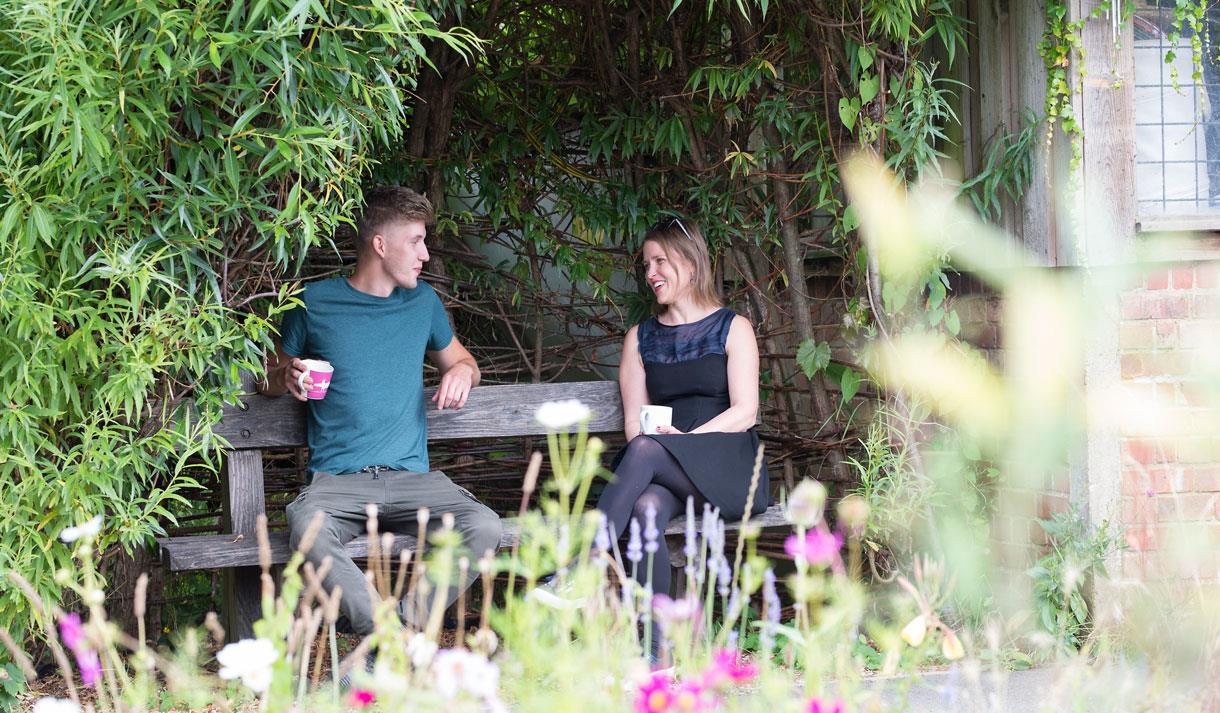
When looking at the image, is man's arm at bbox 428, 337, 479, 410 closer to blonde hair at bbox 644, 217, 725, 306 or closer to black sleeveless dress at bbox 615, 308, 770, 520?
black sleeveless dress at bbox 615, 308, 770, 520

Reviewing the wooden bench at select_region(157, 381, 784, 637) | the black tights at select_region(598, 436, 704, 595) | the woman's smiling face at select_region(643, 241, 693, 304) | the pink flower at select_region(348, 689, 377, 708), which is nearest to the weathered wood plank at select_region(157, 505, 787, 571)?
the wooden bench at select_region(157, 381, 784, 637)

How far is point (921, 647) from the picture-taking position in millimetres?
1753

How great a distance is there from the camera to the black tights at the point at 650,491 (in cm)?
352

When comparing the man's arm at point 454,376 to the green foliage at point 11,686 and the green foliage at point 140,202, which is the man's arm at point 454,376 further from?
the green foliage at point 11,686

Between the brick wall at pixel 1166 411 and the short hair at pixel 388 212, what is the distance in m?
2.10

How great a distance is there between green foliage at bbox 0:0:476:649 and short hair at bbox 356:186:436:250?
0.59m

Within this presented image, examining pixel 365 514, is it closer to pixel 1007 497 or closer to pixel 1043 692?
pixel 1043 692

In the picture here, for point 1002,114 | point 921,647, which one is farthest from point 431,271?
point 921,647

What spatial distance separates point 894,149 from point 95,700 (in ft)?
9.29

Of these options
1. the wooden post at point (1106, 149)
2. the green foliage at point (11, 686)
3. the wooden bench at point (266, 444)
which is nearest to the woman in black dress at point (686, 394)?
the wooden bench at point (266, 444)

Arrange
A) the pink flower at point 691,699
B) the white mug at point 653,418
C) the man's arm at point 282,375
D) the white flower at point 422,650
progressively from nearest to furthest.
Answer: the pink flower at point 691,699 < the white flower at point 422,650 < the man's arm at point 282,375 < the white mug at point 653,418

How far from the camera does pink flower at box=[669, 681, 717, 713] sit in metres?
1.32

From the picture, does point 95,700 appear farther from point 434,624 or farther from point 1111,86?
point 1111,86

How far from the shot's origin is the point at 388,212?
3689 mm
